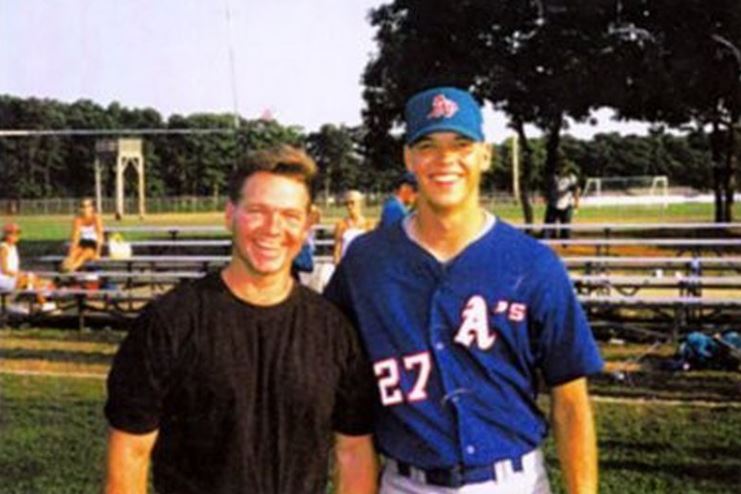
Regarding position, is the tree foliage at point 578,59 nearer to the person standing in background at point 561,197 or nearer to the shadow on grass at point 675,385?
the person standing in background at point 561,197

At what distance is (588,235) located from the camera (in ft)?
83.9

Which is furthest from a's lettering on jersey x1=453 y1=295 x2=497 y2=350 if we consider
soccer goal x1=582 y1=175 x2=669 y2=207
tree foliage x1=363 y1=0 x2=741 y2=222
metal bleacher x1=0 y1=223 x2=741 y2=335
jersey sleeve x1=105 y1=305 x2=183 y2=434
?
soccer goal x1=582 y1=175 x2=669 y2=207

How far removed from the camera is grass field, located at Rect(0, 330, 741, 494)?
20.8 ft

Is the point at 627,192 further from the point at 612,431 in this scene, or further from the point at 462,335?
the point at 462,335

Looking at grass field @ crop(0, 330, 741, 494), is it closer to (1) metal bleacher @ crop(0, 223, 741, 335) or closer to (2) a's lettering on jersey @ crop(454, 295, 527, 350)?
(1) metal bleacher @ crop(0, 223, 741, 335)

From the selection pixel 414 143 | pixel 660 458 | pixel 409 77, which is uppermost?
pixel 409 77

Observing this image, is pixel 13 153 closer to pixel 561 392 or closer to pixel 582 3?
pixel 582 3

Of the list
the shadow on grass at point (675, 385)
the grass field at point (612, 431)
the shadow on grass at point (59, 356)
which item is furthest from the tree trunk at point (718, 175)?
the shadow on grass at point (59, 356)

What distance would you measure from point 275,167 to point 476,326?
1.91ft

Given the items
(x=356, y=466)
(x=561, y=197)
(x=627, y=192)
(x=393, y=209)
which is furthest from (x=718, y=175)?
(x=627, y=192)

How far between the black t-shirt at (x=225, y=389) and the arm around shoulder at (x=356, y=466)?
0.19m

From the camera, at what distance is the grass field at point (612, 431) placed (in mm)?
6328

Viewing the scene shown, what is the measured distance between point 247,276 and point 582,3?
1059 inches

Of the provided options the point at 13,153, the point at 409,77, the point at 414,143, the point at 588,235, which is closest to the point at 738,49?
the point at 588,235
